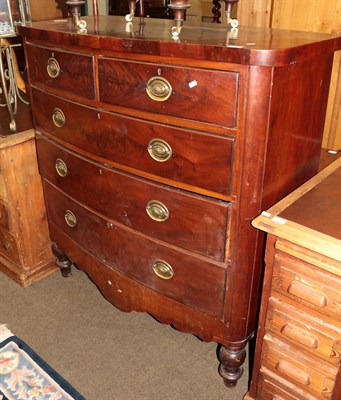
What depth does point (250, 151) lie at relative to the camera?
1183mm

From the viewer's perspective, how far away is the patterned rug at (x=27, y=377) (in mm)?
1644

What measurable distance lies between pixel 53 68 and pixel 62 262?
3.28 feet

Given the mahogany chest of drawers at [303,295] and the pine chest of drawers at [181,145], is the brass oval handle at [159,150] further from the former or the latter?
the mahogany chest of drawers at [303,295]

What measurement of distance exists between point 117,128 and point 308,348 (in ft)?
2.81

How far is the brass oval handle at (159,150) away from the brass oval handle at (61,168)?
50cm

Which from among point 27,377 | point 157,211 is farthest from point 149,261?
point 27,377

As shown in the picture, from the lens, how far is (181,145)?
1.28 metres

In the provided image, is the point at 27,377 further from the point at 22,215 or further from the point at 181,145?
the point at 181,145

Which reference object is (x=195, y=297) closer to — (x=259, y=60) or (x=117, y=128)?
(x=117, y=128)

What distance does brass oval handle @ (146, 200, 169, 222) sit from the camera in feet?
4.66

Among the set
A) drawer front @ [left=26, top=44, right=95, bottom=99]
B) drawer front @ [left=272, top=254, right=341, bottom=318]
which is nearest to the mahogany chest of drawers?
drawer front @ [left=272, top=254, right=341, bottom=318]

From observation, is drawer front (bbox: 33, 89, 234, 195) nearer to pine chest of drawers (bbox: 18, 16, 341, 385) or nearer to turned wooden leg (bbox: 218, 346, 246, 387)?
pine chest of drawers (bbox: 18, 16, 341, 385)

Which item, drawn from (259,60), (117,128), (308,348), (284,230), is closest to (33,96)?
(117,128)

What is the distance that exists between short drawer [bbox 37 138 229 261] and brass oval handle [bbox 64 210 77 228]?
94 mm
